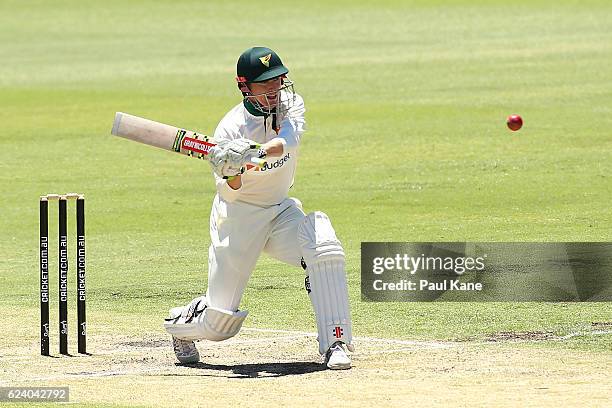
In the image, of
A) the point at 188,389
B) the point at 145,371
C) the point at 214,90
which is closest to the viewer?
the point at 188,389

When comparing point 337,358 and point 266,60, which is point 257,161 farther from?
point 337,358

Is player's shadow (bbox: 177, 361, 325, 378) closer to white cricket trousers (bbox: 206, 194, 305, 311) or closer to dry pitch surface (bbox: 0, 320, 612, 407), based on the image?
dry pitch surface (bbox: 0, 320, 612, 407)

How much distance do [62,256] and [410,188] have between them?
29.4 ft

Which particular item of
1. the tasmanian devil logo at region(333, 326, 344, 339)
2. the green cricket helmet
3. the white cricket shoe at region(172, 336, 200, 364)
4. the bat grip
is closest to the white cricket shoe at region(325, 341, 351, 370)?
the tasmanian devil logo at region(333, 326, 344, 339)

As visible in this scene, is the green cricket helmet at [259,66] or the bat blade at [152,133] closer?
the bat blade at [152,133]

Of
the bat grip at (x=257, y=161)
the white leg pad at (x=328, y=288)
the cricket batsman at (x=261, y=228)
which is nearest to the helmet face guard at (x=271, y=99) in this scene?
the cricket batsman at (x=261, y=228)

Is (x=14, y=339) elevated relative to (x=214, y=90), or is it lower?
lower

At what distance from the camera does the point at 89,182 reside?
60.0 ft

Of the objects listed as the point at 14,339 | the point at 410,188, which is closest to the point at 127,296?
the point at 14,339

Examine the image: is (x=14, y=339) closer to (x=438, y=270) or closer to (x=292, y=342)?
(x=292, y=342)

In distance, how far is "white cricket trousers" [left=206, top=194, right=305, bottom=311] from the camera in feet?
28.0

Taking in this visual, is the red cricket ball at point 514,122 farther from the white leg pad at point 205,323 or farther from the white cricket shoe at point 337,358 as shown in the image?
the white cricket shoe at point 337,358

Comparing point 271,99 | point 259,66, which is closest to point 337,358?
point 271,99

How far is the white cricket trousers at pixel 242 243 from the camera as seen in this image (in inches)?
336
